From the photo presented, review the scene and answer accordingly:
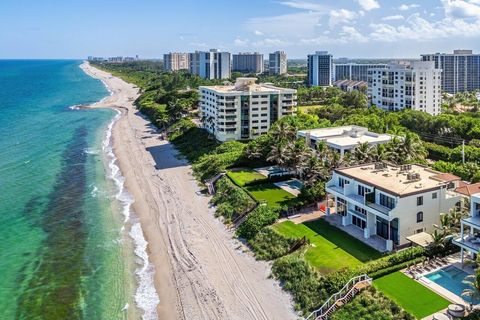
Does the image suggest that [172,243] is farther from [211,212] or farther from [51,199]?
[51,199]

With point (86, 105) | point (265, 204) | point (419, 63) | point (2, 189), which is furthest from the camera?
point (86, 105)

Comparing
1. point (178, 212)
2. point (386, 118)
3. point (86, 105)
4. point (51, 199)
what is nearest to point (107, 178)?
point (51, 199)

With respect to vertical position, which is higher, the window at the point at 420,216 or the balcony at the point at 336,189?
the balcony at the point at 336,189

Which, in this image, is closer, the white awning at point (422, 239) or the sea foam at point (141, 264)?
the sea foam at point (141, 264)

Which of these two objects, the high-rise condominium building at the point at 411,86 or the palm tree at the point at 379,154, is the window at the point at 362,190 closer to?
the palm tree at the point at 379,154

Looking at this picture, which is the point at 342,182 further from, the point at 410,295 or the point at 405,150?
the point at 410,295

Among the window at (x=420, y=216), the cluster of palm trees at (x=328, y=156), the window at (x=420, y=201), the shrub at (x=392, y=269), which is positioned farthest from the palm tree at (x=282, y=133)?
the shrub at (x=392, y=269)
